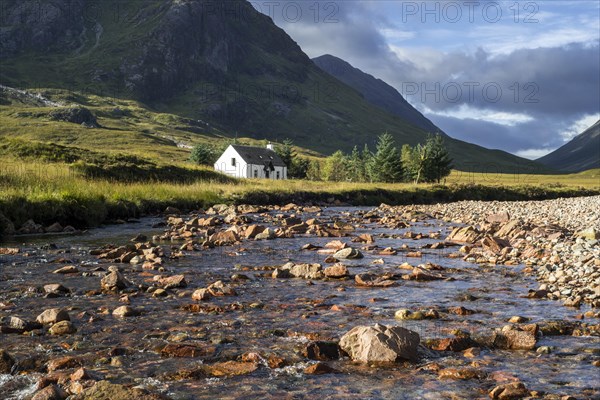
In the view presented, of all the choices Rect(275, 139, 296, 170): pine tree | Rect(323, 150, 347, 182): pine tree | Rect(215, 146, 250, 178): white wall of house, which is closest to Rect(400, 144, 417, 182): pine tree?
Rect(323, 150, 347, 182): pine tree

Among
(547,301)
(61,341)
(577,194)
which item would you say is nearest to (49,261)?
(61,341)

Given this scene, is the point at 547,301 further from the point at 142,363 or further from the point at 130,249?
the point at 130,249

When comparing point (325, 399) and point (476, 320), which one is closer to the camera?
point (325, 399)

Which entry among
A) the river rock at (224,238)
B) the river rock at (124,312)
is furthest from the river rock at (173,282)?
the river rock at (224,238)

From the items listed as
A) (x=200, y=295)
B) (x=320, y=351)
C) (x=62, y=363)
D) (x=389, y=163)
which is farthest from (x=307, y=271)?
(x=389, y=163)

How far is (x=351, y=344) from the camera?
8.21 metres

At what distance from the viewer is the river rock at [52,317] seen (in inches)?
370

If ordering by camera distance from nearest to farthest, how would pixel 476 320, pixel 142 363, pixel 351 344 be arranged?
pixel 142 363 → pixel 351 344 → pixel 476 320

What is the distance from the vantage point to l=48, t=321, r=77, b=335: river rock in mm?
8836

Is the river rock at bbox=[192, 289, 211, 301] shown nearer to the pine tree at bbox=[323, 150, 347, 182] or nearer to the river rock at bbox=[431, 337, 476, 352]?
the river rock at bbox=[431, 337, 476, 352]

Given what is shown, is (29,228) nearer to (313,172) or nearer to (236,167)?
(236,167)

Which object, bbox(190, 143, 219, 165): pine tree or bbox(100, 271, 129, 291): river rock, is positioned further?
bbox(190, 143, 219, 165): pine tree

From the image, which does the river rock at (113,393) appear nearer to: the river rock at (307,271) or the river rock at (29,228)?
the river rock at (307,271)

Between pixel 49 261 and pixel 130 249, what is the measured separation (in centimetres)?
289
